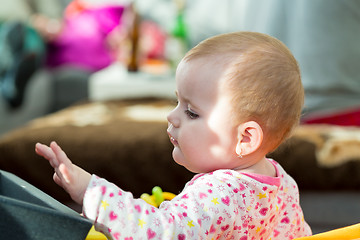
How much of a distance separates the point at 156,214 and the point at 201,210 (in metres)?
0.05

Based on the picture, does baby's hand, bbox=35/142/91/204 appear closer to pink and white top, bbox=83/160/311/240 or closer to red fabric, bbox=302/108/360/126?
pink and white top, bbox=83/160/311/240

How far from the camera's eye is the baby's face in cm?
73

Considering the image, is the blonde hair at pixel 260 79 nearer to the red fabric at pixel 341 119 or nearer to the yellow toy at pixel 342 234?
the yellow toy at pixel 342 234

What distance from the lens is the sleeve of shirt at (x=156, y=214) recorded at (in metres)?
0.62

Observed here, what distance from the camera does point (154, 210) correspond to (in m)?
0.65

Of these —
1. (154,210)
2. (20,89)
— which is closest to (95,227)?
(154,210)

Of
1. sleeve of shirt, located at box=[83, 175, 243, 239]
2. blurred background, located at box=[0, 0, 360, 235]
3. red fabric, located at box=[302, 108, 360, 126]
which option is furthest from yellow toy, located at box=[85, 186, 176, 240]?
red fabric, located at box=[302, 108, 360, 126]


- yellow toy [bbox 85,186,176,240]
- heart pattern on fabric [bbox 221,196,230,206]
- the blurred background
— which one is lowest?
the blurred background

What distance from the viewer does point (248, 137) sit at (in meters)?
0.74

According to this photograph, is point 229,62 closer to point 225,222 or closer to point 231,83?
point 231,83

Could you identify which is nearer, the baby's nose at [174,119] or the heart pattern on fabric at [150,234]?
the heart pattern on fabric at [150,234]

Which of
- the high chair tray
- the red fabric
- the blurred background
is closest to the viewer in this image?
the high chair tray

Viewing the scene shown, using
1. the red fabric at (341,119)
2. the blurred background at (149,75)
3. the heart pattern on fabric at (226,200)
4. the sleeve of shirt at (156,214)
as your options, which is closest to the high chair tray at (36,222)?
the sleeve of shirt at (156,214)

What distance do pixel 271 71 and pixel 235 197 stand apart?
168 mm
